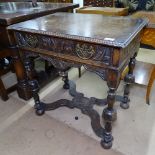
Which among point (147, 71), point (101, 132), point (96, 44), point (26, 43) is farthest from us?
point (147, 71)

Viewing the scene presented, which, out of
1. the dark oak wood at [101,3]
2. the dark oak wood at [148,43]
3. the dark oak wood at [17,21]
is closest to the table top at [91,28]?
the dark oak wood at [17,21]

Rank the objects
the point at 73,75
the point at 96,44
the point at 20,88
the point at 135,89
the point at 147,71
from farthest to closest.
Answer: the point at 73,75 < the point at 147,71 < the point at 135,89 < the point at 20,88 < the point at 96,44

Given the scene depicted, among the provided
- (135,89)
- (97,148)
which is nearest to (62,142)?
(97,148)

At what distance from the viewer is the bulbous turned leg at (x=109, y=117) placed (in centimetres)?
105

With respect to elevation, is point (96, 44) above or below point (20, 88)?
above

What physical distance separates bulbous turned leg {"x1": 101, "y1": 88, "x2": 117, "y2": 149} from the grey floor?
0.05 metres

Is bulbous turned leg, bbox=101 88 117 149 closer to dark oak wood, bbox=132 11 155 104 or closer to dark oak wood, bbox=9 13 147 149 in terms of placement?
dark oak wood, bbox=9 13 147 149

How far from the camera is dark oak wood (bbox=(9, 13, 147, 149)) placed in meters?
0.92

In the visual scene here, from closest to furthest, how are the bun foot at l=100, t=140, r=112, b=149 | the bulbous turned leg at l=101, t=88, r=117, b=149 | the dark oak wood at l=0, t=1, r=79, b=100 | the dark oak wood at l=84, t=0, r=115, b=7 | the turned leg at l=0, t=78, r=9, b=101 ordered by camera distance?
the bulbous turned leg at l=101, t=88, r=117, b=149, the bun foot at l=100, t=140, r=112, b=149, the dark oak wood at l=0, t=1, r=79, b=100, the turned leg at l=0, t=78, r=9, b=101, the dark oak wood at l=84, t=0, r=115, b=7

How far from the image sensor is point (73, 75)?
7.27 feet

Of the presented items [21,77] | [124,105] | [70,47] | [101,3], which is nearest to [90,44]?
[70,47]

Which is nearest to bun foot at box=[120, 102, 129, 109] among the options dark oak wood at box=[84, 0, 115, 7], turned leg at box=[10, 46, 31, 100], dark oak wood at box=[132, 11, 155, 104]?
dark oak wood at box=[132, 11, 155, 104]

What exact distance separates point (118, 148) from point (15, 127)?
84cm

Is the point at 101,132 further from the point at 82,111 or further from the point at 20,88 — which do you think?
the point at 20,88
